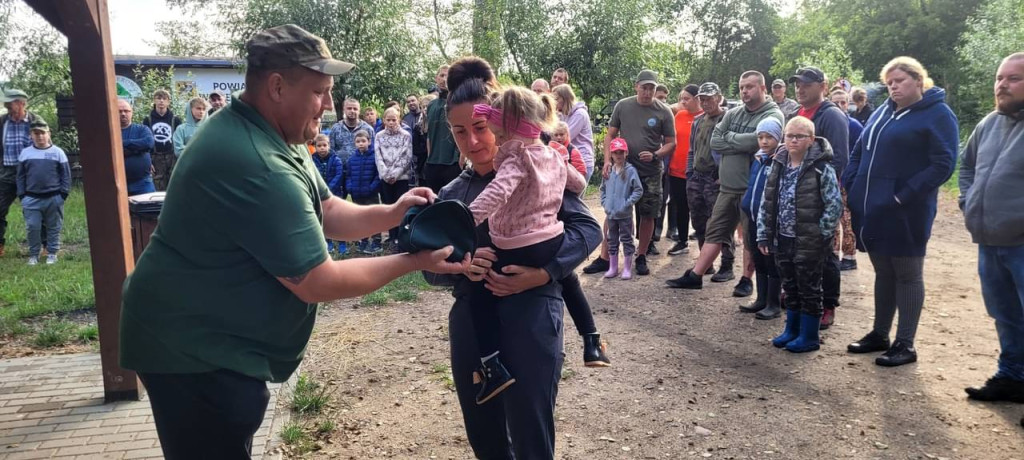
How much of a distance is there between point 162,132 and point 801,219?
9359 mm

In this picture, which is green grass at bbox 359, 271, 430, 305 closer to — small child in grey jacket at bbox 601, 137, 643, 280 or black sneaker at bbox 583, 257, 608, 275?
black sneaker at bbox 583, 257, 608, 275

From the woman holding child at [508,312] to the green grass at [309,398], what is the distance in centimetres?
222

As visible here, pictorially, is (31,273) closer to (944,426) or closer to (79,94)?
(79,94)

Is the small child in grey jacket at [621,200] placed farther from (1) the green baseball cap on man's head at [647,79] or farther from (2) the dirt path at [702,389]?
(2) the dirt path at [702,389]

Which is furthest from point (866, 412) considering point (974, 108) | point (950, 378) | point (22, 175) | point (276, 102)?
point (974, 108)

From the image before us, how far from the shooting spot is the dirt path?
4043 mm

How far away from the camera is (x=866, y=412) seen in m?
4.40

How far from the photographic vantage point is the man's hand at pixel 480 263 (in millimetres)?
2463

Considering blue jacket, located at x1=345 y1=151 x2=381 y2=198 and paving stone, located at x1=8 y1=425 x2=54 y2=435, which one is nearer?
paving stone, located at x1=8 y1=425 x2=54 y2=435

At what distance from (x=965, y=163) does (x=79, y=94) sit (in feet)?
19.2

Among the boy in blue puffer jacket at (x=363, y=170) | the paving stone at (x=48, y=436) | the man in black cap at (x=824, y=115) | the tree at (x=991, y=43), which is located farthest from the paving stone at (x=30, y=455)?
the tree at (x=991, y=43)

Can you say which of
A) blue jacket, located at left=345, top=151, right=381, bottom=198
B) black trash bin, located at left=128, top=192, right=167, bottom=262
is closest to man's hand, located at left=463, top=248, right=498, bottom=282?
black trash bin, located at left=128, top=192, right=167, bottom=262

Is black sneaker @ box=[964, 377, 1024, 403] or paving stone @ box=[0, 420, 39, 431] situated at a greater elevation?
black sneaker @ box=[964, 377, 1024, 403]

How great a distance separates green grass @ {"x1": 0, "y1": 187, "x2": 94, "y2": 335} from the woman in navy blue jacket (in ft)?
23.6
